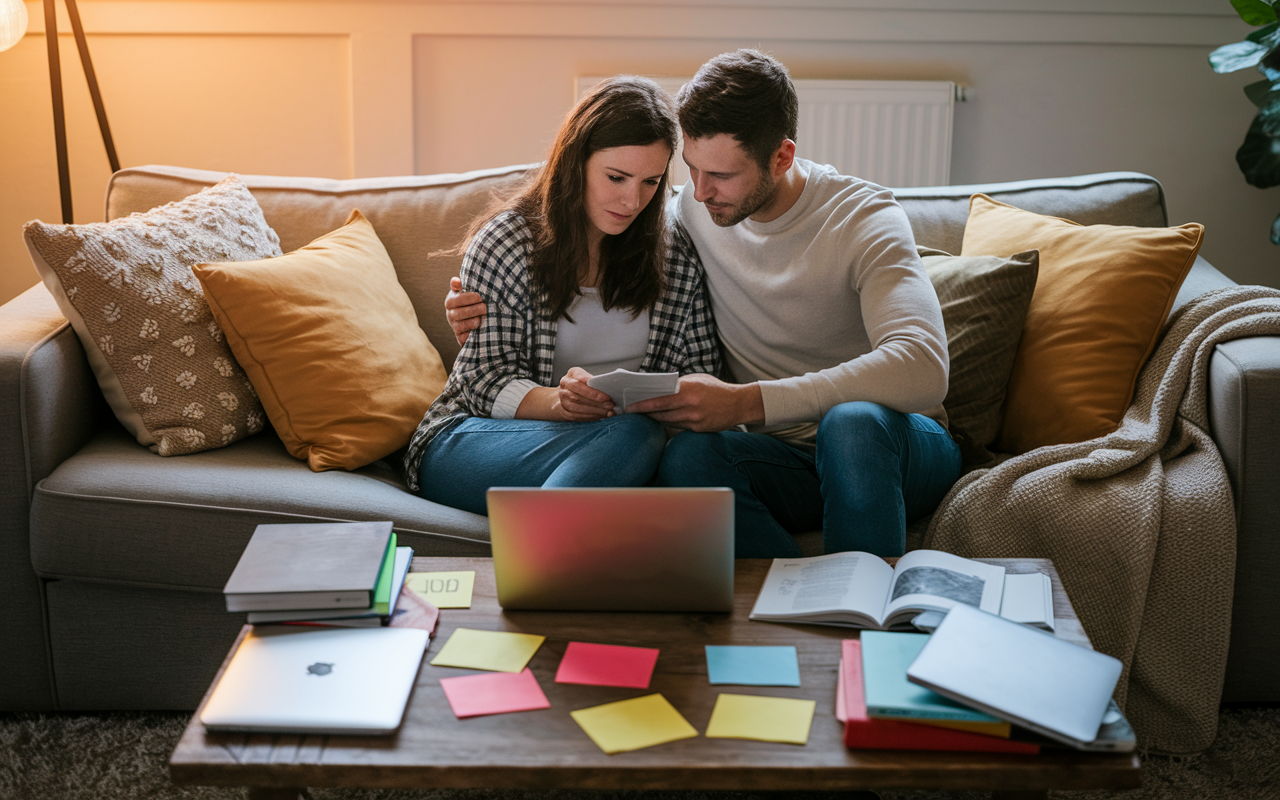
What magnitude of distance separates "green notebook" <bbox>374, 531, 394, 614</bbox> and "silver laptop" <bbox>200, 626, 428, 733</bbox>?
24 millimetres

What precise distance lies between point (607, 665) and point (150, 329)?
103 cm

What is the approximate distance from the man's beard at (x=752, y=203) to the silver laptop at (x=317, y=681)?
899 millimetres

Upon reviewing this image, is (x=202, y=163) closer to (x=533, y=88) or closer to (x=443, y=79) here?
(x=443, y=79)

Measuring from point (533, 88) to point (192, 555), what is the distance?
1711 mm

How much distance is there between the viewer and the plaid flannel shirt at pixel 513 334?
1683 millimetres

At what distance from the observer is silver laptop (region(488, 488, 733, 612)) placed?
3.46 feet

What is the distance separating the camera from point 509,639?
1.06m

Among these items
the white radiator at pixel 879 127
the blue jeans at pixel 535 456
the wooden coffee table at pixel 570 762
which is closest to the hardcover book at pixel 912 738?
the wooden coffee table at pixel 570 762

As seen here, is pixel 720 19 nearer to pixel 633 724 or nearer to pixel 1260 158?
pixel 1260 158

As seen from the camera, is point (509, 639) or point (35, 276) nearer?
point (509, 639)

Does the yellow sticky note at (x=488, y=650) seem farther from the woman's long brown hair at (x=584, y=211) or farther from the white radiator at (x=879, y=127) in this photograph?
the white radiator at (x=879, y=127)

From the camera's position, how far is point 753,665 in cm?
101

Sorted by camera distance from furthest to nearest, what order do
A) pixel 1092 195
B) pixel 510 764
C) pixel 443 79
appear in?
pixel 443 79 < pixel 1092 195 < pixel 510 764

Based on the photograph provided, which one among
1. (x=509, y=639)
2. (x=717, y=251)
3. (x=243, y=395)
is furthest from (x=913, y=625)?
(x=243, y=395)
